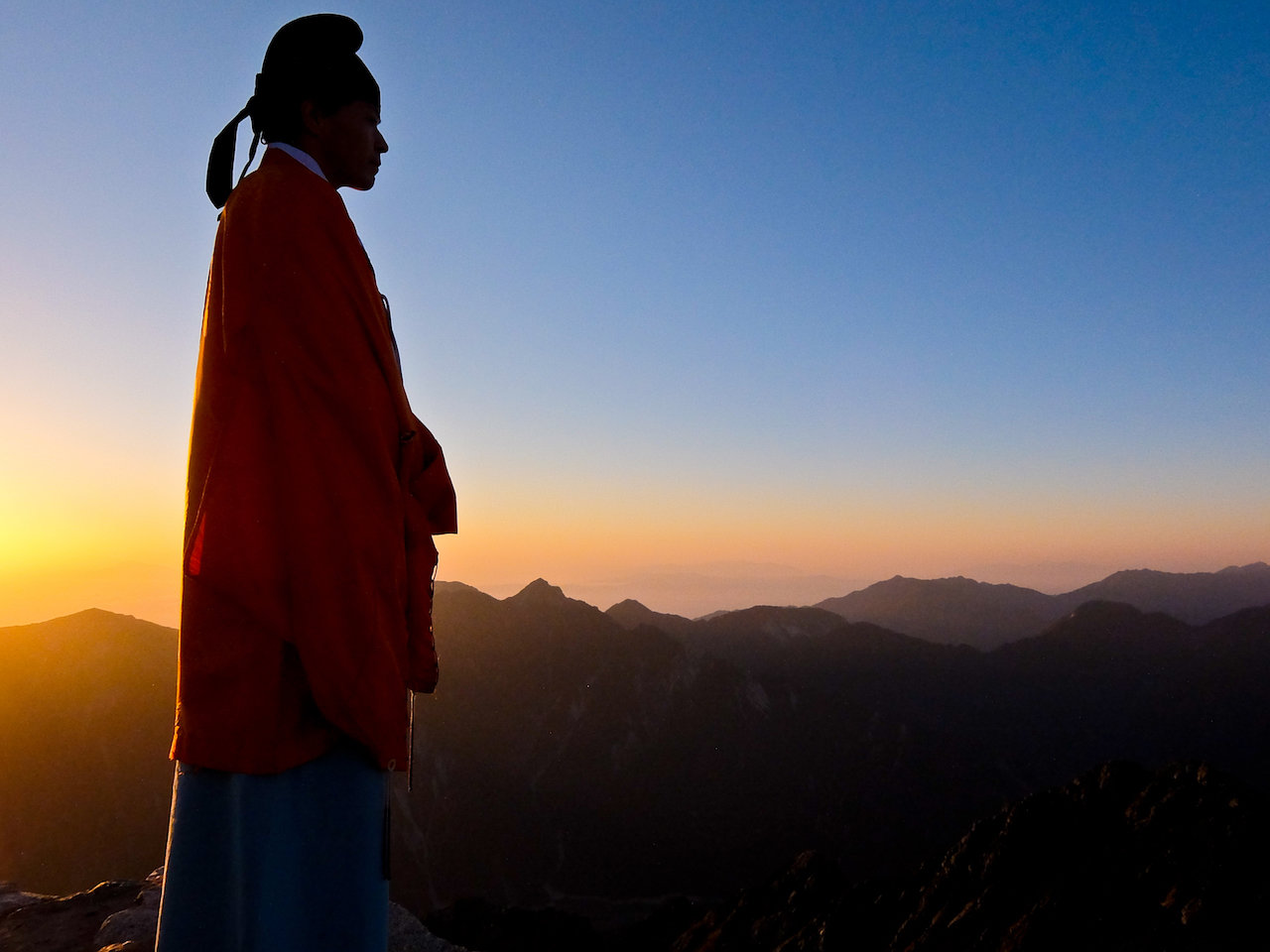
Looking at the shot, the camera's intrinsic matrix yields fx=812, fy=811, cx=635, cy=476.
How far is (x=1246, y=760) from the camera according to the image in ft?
264

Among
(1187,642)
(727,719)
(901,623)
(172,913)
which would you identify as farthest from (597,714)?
(172,913)

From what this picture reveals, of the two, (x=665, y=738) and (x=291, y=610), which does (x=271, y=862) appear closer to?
(x=291, y=610)

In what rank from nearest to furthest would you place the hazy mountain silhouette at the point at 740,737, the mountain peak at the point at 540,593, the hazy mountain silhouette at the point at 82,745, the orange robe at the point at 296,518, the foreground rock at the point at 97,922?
the orange robe at the point at 296,518, the foreground rock at the point at 97,922, the hazy mountain silhouette at the point at 82,745, the hazy mountain silhouette at the point at 740,737, the mountain peak at the point at 540,593

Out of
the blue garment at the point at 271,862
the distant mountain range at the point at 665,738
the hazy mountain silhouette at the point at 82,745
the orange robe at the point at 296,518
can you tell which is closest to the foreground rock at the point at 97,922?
the blue garment at the point at 271,862

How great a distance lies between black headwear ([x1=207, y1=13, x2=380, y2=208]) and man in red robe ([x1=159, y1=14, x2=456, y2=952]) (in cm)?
24

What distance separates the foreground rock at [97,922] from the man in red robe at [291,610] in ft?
12.1

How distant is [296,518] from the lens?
1362 millimetres

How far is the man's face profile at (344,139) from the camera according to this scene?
1663 mm

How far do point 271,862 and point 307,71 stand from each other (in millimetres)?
1493

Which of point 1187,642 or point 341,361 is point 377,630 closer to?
point 341,361

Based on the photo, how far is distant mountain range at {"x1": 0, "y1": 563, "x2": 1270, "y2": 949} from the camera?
6519 centimetres

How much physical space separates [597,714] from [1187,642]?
78.1 metres

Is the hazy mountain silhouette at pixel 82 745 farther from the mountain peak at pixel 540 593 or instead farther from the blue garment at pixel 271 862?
the blue garment at pixel 271 862

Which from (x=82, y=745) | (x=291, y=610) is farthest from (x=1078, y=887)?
(x=82, y=745)
